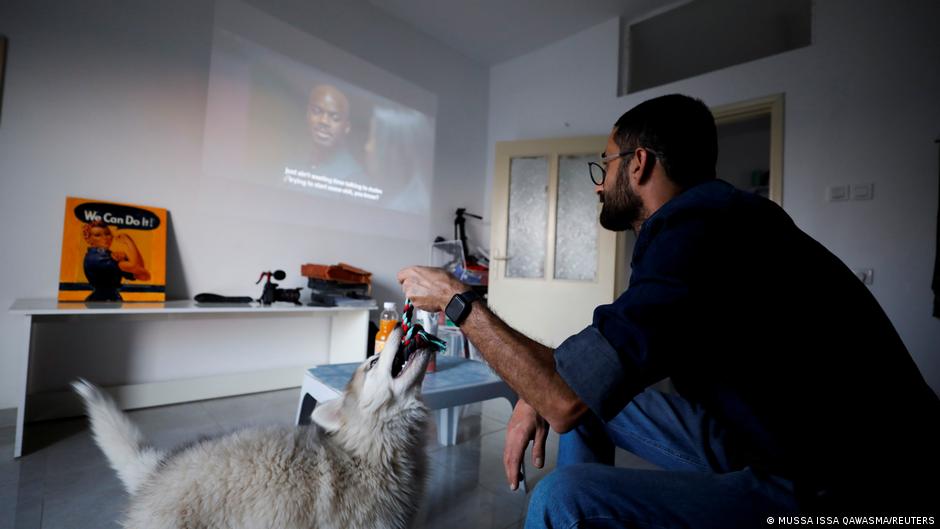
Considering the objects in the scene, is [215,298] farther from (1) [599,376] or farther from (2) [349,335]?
(1) [599,376]

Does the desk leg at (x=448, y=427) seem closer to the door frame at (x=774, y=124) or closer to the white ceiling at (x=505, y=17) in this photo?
the door frame at (x=774, y=124)

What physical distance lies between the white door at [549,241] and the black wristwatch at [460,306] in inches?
101

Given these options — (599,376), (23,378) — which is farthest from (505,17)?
(23,378)

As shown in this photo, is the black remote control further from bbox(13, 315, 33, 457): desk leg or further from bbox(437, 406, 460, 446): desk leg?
bbox(437, 406, 460, 446): desk leg

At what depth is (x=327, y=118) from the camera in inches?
122

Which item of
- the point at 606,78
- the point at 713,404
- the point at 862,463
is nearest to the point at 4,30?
the point at 713,404

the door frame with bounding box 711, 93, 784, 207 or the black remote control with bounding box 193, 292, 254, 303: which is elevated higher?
the door frame with bounding box 711, 93, 784, 207

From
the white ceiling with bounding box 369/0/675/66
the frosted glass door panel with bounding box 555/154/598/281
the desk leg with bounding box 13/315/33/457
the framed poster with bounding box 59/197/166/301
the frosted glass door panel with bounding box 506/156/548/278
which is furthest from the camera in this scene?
the frosted glass door panel with bounding box 506/156/548/278

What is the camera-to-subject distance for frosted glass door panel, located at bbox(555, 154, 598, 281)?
3537 mm

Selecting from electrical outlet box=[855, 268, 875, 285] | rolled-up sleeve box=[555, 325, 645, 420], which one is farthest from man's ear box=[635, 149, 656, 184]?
electrical outlet box=[855, 268, 875, 285]

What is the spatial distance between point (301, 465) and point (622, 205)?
975mm

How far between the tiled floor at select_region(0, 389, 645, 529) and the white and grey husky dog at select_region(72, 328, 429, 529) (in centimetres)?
30

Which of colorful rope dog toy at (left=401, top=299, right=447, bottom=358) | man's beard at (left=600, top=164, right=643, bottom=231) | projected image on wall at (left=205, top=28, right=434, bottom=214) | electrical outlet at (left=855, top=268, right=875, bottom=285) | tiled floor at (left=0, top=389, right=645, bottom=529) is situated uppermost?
projected image on wall at (left=205, top=28, right=434, bottom=214)

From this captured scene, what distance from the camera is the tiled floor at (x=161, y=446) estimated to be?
133cm
